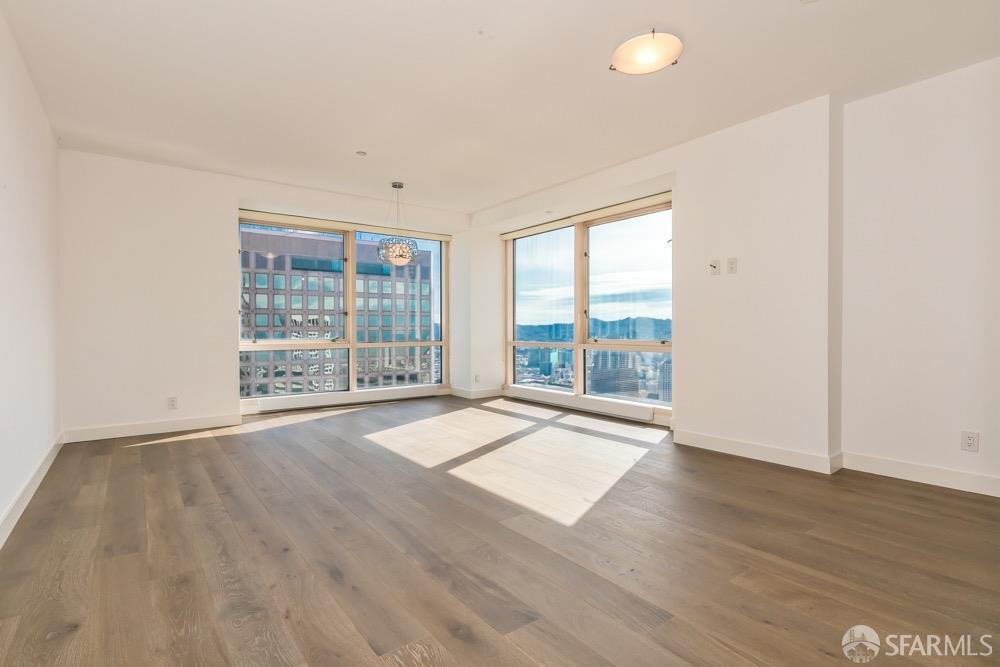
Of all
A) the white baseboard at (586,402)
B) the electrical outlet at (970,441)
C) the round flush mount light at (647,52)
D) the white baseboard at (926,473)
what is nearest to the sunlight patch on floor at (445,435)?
the white baseboard at (586,402)

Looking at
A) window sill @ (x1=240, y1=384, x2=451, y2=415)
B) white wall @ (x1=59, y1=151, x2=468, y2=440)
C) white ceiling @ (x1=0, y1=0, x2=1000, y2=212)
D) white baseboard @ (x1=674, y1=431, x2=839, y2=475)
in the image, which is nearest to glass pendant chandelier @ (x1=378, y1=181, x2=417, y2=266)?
white ceiling @ (x1=0, y1=0, x2=1000, y2=212)

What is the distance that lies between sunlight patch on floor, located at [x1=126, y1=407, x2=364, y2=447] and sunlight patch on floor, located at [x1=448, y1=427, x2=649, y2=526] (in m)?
2.46

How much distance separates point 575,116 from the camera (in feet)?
12.1

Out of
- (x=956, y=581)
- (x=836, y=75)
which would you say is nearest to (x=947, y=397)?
(x=956, y=581)

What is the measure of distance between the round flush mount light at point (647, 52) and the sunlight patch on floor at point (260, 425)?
4403mm

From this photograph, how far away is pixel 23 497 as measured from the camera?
2828mm

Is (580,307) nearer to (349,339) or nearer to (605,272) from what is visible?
(605,272)

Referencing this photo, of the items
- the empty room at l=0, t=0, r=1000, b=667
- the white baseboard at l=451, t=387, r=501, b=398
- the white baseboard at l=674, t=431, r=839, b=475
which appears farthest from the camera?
the white baseboard at l=451, t=387, r=501, b=398

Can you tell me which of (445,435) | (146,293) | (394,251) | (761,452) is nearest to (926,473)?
(761,452)

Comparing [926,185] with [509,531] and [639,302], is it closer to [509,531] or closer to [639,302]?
[639,302]

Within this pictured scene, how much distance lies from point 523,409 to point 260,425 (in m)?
2.88

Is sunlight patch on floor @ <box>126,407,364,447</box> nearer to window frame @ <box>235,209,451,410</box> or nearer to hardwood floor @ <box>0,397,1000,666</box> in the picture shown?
window frame @ <box>235,209,451,410</box>

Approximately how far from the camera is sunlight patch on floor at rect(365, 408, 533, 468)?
13.0 feet

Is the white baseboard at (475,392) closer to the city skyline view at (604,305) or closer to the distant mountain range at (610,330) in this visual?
the city skyline view at (604,305)
